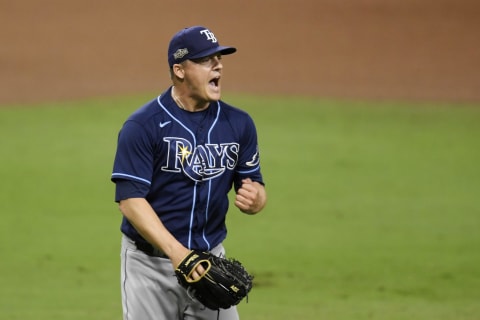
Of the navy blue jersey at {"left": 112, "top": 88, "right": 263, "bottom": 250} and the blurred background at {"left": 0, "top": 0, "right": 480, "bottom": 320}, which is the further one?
the blurred background at {"left": 0, "top": 0, "right": 480, "bottom": 320}

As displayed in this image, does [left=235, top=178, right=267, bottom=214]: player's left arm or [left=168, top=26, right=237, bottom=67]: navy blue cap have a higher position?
[left=168, top=26, right=237, bottom=67]: navy blue cap

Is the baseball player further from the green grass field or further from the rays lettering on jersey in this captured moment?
the green grass field

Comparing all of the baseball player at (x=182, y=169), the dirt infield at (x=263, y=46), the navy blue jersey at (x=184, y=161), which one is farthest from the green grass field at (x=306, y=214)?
the navy blue jersey at (x=184, y=161)

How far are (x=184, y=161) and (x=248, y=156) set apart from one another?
372mm

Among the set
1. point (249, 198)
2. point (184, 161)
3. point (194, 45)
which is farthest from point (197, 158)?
point (194, 45)

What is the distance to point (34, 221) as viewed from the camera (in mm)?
10852

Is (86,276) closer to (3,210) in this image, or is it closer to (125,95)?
(3,210)

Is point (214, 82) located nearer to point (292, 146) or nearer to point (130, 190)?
point (130, 190)

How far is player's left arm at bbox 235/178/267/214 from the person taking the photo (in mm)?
4758

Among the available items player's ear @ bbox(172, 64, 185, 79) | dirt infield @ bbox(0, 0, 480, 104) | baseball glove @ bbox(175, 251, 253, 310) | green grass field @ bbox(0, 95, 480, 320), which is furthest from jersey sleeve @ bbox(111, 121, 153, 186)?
dirt infield @ bbox(0, 0, 480, 104)

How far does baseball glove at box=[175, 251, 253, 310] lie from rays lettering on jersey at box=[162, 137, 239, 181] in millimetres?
390

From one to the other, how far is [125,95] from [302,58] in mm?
4043

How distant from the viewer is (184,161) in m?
4.74

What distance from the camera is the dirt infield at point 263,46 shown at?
18.0 meters
